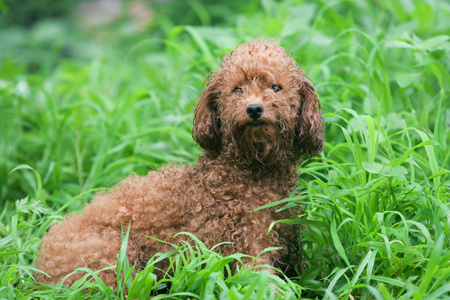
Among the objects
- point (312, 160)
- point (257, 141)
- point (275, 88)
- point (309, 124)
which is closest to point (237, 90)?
point (275, 88)

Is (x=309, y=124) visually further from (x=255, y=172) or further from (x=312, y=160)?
(x=312, y=160)

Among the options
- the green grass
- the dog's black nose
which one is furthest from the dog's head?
the green grass

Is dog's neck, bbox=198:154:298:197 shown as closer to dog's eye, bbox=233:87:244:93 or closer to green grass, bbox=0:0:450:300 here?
green grass, bbox=0:0:450:300

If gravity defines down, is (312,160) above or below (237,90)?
below

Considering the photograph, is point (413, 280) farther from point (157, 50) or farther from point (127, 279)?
point (157, 50)

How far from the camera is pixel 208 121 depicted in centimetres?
266

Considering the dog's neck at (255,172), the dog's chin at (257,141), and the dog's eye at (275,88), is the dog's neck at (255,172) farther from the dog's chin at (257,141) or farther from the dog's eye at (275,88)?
the dog's eye at (275,88)

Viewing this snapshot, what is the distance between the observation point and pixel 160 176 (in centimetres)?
286

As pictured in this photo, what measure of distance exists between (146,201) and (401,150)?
1.87 meters

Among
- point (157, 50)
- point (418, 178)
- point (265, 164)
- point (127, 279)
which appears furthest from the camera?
point (157, 50)

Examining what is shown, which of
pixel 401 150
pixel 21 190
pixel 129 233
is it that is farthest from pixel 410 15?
pixel 21 190

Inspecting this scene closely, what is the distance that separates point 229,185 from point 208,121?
0.37 metres

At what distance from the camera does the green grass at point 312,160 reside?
2.47 metres

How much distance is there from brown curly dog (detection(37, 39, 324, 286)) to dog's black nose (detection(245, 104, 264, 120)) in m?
0.02
